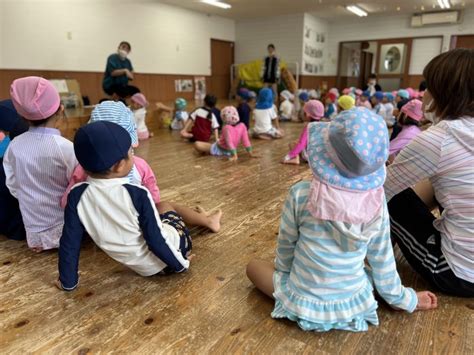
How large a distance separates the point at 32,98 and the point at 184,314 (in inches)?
47.0

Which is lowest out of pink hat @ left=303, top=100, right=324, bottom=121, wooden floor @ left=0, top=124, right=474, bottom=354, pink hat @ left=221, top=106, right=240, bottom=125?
wooden floor @ left=0, top=124, right=474, bottom=354

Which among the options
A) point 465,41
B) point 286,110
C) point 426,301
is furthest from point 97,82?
point 465,41

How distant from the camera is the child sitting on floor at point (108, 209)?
130cm

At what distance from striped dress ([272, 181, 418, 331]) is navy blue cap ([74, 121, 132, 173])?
66 cm

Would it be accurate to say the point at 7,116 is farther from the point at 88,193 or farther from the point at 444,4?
the point at 444,4

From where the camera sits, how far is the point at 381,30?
35.0ft

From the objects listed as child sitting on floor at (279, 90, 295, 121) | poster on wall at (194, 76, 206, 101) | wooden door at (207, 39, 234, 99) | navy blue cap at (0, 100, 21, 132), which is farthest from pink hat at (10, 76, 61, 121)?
wooden door at (207, 39, 234, 99)

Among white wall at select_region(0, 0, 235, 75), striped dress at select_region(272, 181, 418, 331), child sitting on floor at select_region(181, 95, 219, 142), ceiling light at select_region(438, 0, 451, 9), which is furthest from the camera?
ceiling light at select_region(438, 0, 451, 9)

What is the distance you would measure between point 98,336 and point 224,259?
0.70 metres

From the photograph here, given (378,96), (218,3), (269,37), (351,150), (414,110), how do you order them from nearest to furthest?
1. (351,150)
2. (414,110)
3. (378,96)
4. (218,3)
5. (269,37)

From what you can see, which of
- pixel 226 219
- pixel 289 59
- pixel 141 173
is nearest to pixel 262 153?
pixel 226 219

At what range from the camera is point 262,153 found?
4371 millimetres

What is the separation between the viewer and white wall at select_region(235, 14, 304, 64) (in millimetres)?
10133

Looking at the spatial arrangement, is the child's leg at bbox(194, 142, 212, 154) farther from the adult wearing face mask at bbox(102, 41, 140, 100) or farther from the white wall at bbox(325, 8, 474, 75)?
the white wall at bbox(325, 8, 474, 75)
